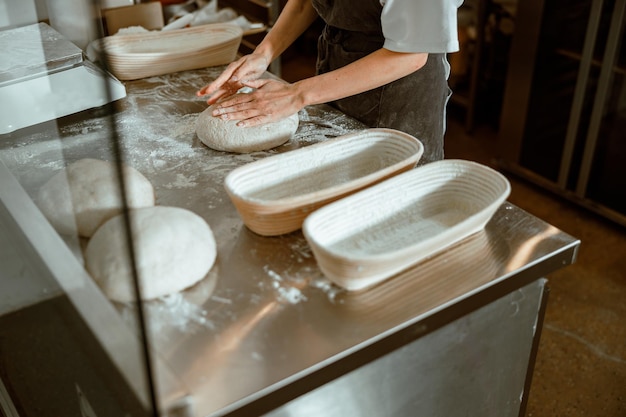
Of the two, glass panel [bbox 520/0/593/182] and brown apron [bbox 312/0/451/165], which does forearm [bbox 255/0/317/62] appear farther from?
glass panel [bbox 520/0/593/182]

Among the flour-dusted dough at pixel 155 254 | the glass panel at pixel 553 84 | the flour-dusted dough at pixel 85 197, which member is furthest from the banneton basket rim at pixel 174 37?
the glass panel at pixel 553 84

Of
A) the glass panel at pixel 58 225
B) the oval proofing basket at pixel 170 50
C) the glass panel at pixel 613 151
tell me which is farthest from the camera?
the glass panel at pixel 613 151

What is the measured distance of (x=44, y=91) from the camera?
1418 millimetres

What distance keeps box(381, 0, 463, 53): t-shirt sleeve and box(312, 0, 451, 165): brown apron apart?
0.84 ft

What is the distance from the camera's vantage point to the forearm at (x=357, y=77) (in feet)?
4.63

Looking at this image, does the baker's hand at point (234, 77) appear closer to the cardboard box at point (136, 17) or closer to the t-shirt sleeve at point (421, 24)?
the t-shirt sleeve at point (421, 24)

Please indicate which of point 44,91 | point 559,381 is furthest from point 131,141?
point 559,381

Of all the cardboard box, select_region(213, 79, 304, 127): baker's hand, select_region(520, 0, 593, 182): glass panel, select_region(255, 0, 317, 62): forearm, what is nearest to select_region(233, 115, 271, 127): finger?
select_region(213, 79, 304, 127): baker's hand

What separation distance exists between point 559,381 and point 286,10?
4.54 ft

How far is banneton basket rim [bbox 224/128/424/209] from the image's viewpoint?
1059 millimetres

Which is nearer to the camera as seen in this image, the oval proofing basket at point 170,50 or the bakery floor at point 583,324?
the oval proofing basket at point 170,50

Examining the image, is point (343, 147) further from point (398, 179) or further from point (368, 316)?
point (368, 316)

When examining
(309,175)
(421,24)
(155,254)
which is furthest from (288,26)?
(155,254)

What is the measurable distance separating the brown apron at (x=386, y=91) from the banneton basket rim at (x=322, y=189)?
1.29 ft
